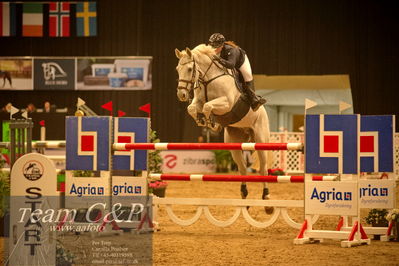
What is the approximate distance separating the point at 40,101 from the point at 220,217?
10781 mm

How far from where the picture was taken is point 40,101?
52.5 feet

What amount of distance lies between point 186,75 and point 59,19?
10.8m

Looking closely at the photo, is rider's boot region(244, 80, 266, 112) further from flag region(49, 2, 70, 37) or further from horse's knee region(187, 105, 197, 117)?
flag region(49, 2, 70, 37)

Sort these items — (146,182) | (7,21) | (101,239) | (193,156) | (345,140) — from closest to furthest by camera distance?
(345,140) → (101,239) → (146,182) → (193,156) → (7,21)

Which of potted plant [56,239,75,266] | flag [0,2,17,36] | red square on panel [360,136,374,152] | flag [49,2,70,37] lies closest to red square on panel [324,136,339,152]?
red square on panel [360,136,374,152]

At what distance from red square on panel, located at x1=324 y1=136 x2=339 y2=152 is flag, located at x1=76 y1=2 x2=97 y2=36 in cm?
1174

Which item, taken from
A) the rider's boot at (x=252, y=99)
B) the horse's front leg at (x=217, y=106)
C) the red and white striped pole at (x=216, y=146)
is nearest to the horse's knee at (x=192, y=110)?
the horse's front leg at (x=217, y=106)

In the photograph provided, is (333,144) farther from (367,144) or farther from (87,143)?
(87,143)

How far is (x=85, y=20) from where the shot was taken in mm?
15367

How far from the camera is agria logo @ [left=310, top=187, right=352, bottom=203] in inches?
176

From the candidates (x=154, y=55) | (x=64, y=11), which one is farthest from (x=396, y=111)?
(x=64, y=11)

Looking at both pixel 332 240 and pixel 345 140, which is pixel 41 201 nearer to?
pixel 345 140

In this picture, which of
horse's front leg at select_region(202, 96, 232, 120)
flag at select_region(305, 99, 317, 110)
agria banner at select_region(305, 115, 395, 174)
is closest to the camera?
agria banner at select_region(305, 115, 395, 174)

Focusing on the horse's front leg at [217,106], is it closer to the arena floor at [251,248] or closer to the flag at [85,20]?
the arena floor at [251,248]
